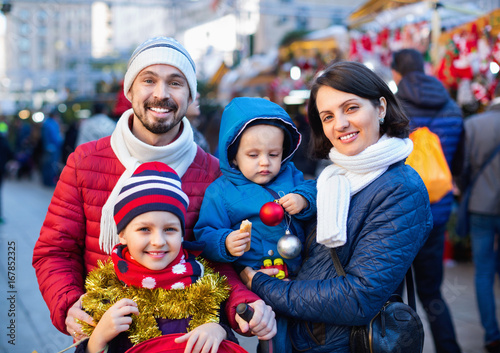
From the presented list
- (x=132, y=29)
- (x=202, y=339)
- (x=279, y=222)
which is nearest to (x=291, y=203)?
(x=279, y=222)

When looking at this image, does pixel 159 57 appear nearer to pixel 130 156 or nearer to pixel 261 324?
pixel 130 156

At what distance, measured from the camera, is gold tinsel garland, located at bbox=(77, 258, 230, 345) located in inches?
68.7

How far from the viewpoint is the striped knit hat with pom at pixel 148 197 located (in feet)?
5.76

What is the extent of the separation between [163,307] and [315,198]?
791 millimetres

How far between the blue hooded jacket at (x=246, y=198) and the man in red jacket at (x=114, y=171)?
117mm

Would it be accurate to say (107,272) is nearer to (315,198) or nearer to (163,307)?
(163,307)

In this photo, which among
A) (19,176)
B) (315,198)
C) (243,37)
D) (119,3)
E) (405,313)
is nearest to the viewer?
(405,313)

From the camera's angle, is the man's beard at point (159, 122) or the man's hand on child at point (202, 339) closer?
the man's hand on child at point (202, 339)

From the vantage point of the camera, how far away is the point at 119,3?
9922 millimetres

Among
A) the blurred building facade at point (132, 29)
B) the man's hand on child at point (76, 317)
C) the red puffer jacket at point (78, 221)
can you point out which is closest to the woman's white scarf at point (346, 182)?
the red puffer jacket at point (78, 221)

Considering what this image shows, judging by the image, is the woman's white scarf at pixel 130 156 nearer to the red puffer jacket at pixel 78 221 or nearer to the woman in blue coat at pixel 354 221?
the red puffer jacket at pixel 78 221

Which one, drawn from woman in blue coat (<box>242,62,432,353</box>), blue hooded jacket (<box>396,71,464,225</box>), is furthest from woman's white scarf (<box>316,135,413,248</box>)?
blue hooded jacket (<box>396,71,464,225</box>)

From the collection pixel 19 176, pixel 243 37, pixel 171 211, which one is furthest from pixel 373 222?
pixel 19 176

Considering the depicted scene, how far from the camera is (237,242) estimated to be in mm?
1847
